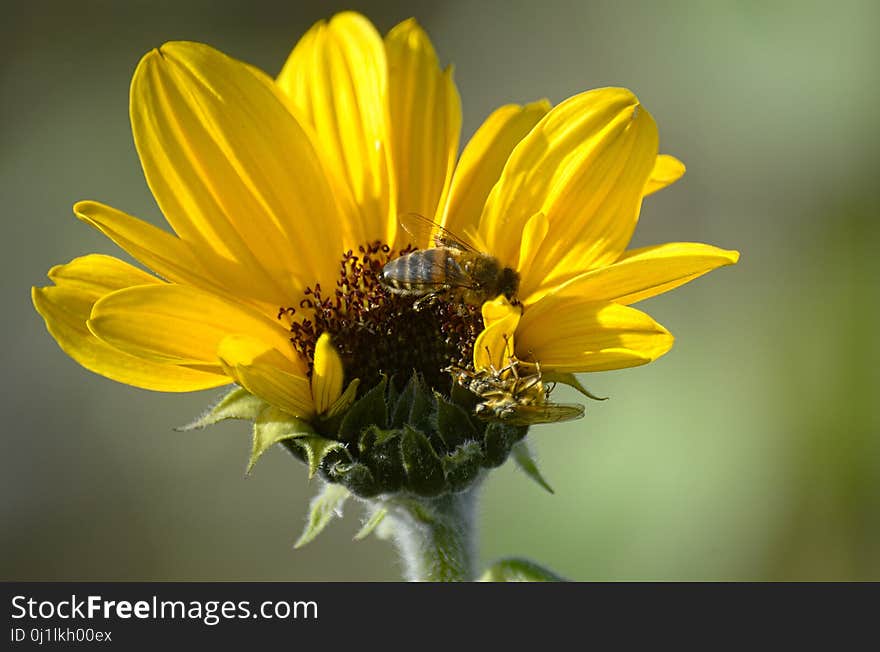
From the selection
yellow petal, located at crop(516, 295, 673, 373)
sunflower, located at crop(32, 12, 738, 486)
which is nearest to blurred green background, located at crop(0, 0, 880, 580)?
sunflower, located at crop(32, 12, 738, 486)

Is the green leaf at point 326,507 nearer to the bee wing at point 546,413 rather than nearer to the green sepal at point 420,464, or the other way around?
the green sepal at point 420,464

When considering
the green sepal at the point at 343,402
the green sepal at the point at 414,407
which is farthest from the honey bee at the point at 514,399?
the green sepal at the point at 343,402

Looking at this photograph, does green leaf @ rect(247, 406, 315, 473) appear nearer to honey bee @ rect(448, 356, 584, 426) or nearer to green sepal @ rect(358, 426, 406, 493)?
green sepal @ rect(358, 426, 406, 493)

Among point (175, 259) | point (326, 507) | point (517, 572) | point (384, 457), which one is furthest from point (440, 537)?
point (175, 259)

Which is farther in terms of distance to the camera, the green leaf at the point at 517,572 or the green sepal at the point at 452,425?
the green leaf at the point at 517,572

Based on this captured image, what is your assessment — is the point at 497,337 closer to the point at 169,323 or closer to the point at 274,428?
the point at 274,428
